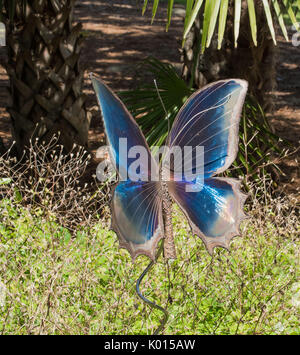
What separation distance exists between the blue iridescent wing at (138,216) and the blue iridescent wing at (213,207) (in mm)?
91

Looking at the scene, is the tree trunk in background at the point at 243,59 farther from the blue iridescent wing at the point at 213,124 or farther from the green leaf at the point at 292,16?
the blue iridescent wing at the point at 213,124

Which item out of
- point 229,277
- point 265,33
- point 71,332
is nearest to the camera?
point 71,332

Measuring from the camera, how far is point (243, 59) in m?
3.95

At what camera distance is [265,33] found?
390 centimetres

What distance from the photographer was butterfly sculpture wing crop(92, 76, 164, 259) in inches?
81.7

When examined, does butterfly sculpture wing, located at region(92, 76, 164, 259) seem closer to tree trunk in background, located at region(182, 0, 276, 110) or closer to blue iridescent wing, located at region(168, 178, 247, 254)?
blue iridescent wing, located at region(168, 178, 247, 254)

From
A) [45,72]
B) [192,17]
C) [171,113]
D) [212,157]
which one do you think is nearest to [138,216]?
[212,157]

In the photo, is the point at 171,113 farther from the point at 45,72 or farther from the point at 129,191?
the point at 129,191

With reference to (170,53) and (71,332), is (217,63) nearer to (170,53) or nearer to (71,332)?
(71,332)

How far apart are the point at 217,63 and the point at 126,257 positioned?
1.54m

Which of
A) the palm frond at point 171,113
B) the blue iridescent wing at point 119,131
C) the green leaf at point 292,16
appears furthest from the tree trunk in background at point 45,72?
the blue iridescent wing at point 119,131

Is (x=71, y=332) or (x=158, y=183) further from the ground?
(x=158, y=183)

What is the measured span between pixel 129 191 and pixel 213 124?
1.29ft

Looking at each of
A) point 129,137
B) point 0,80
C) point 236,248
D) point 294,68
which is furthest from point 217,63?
point 294,68
